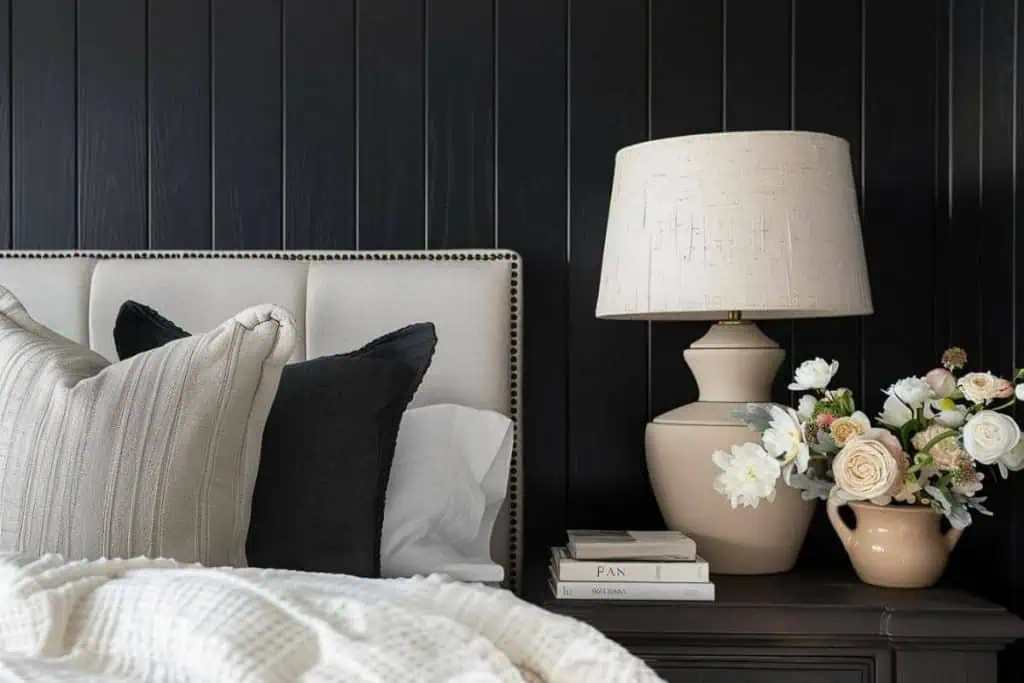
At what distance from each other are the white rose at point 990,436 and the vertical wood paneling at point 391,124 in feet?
3.74

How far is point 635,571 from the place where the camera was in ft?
5.59

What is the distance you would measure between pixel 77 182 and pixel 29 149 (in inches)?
5.0

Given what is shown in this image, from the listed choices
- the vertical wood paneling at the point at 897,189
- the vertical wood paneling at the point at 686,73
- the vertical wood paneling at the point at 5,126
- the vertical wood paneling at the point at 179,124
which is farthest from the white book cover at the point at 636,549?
the vertical wood paneling at the point at 5,126

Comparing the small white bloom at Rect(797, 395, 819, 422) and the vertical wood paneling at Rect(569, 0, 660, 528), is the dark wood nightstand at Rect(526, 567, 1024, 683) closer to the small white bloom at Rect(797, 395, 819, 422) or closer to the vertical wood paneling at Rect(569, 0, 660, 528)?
the small white bloom at Rect(797, 395, 819, 422)

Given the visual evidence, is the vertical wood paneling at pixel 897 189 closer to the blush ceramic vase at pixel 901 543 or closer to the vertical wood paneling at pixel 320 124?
the blush ceramic vase at pixel 901 543

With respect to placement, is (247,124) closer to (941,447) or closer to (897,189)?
(897,189)

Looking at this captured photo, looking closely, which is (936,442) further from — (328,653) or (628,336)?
(328,653)

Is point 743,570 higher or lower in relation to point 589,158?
lower

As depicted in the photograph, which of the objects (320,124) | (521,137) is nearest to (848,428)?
(521,137)

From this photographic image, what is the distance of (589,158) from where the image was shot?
2242mm

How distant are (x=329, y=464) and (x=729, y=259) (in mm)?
727

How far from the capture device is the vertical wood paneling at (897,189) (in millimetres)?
2211

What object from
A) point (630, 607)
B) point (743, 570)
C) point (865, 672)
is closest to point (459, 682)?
point (630, 607)

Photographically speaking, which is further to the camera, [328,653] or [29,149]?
[29,149]
